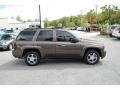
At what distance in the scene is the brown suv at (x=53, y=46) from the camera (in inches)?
361

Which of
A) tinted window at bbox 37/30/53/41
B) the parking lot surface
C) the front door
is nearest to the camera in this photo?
the parking lot surface

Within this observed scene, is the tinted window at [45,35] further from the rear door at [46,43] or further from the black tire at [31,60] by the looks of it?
the black tire at [31,60]

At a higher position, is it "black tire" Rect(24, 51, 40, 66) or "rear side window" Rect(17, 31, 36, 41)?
"rear side window" Rect(17, 31, 36, 41)

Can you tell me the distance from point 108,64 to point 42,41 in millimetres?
3175

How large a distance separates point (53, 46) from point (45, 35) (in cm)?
64

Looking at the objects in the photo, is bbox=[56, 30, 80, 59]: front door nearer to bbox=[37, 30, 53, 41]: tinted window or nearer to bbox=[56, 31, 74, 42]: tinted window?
bbox=[56, 31, 74, 42]: tinted window

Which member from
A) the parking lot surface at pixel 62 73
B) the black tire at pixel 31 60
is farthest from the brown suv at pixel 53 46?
the parking lot surface at pixel 62 73

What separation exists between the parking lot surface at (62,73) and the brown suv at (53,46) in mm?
415

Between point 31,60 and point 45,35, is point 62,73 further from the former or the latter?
point 45,35

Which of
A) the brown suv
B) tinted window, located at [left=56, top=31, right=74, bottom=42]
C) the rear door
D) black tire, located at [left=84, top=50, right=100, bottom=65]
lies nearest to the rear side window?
the brown suv

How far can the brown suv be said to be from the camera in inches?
361

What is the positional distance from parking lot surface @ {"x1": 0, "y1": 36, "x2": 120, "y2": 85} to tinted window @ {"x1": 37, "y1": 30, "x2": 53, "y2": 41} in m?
1.20

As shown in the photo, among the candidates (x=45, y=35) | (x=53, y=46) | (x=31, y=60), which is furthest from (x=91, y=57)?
(x=31, y=60)
